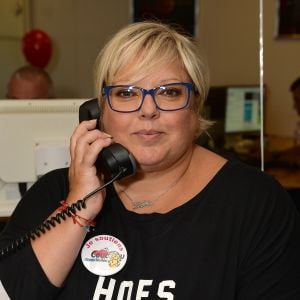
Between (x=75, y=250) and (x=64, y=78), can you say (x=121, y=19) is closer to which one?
(x=64, y=78)

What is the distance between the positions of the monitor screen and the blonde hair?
2.05 m

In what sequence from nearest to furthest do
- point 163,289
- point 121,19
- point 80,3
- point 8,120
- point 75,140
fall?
point 163,289 < point 75,140 < point 8,120 < point 80,3 < point 121,19

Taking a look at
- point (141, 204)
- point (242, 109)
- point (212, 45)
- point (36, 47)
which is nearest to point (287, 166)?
point (242, 109)

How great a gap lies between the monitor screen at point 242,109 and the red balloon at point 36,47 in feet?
5.45

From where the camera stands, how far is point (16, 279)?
3.45 ft

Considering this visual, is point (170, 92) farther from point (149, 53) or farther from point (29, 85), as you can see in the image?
point (29, 85)

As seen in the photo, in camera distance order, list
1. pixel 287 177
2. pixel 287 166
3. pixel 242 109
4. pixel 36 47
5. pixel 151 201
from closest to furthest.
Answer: pixel 151 201
pixel 287 177
pixel 287 166
pixel 242 109
pixel 36 47

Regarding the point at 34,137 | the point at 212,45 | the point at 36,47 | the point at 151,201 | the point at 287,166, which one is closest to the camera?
the point at 151,201

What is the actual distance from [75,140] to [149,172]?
197 millimetres

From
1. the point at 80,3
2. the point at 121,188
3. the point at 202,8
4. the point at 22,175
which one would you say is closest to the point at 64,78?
the point at 80,3

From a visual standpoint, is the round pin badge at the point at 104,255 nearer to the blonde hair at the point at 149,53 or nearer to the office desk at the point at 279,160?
the blonde hair at the point at 149,53

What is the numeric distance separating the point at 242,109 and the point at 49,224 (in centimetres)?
235

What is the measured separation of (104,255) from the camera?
1062mm

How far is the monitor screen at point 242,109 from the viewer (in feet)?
10.3
